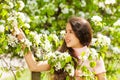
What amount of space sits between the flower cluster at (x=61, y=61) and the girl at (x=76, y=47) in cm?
16

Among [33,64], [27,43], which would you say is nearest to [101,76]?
[33,64]

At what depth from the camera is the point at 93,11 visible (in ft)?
26.5

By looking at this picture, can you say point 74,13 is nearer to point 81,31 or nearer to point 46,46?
point 46,46

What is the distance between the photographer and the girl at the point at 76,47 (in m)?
4.61

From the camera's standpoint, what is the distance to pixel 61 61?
14.3 feet

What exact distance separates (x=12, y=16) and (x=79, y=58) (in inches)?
26.8

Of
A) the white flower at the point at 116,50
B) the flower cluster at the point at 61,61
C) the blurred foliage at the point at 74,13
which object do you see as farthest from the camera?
the white flower at the point at 116,50

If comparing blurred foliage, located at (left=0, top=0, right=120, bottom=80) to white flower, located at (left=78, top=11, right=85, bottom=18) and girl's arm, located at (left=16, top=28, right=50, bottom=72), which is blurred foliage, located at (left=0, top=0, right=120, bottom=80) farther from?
girl's arm, located at (left=16, top=28, right=50, bottom=72)

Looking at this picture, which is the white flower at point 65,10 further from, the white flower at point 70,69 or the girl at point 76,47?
the white flower at point 70,69

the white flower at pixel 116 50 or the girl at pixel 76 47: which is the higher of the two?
the girl at pixel 76 47

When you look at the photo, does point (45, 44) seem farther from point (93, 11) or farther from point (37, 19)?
point (93, 11)

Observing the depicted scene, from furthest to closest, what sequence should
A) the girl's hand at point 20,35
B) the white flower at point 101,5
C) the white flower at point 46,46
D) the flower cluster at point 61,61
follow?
the white flower at point 101,5 → the white flower at point 46,46 → the girl's hand at point 20,35 → the flower cluster at point 61,61

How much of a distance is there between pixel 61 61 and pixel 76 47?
1.12 ft

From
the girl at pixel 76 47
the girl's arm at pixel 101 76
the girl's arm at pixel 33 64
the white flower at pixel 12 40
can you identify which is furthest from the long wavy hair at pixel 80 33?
the white flower at pixel 12 40
